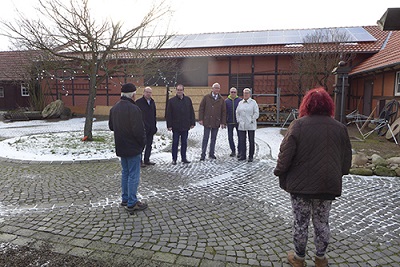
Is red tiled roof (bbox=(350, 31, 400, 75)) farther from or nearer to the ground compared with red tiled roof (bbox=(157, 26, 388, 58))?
nearer to the ground

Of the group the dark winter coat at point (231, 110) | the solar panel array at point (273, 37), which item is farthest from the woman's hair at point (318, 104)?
the solar panel array at point (273, 37)

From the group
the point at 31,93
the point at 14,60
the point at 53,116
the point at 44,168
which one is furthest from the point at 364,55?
the point at 14,60

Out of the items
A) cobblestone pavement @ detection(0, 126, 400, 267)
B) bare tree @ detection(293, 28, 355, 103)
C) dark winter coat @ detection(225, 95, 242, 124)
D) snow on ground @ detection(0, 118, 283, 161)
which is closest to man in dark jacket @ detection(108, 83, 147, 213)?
cobblestone pavement @ detection(0, 126, 400, 267)

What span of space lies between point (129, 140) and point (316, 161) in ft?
8.00

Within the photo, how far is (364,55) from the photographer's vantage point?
1628 centimetres

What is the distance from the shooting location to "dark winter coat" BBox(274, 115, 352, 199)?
2576mm

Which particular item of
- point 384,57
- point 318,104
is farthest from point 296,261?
point 384,57

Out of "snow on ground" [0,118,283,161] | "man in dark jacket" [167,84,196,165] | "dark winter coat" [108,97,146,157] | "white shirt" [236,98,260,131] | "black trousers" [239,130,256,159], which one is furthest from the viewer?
"snow on ground" [0,118,283,161]

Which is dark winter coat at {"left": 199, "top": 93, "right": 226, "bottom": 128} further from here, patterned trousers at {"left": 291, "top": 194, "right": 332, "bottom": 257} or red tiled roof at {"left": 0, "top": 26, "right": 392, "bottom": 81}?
red tiled roof at {"left": 0, "top": 26, "right": 392, "bottom": 81}

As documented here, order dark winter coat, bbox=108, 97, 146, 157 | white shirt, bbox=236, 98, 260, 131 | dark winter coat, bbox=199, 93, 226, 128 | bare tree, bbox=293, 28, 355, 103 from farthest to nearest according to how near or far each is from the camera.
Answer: bare tree, bbox=293, 28, 355, 103 < dark winter coat, bbox=199, 93, 226, 128 < white shirt, bbox=236, 98, 260, 131 < dark winter coat, bbox=108, 97, 146, 157

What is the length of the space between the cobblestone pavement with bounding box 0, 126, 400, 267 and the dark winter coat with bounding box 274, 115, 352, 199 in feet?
2.75

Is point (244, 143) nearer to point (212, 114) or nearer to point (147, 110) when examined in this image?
point (212, 114)

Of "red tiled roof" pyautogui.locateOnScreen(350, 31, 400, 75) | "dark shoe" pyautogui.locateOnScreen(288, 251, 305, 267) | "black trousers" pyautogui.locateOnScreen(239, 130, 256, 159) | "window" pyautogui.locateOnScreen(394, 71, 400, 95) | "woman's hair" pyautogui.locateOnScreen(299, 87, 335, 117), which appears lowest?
"dark shoe" pyautogui.locateOnScreen(288, 251, 305, 267)

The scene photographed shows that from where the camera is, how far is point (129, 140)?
13.4ft
